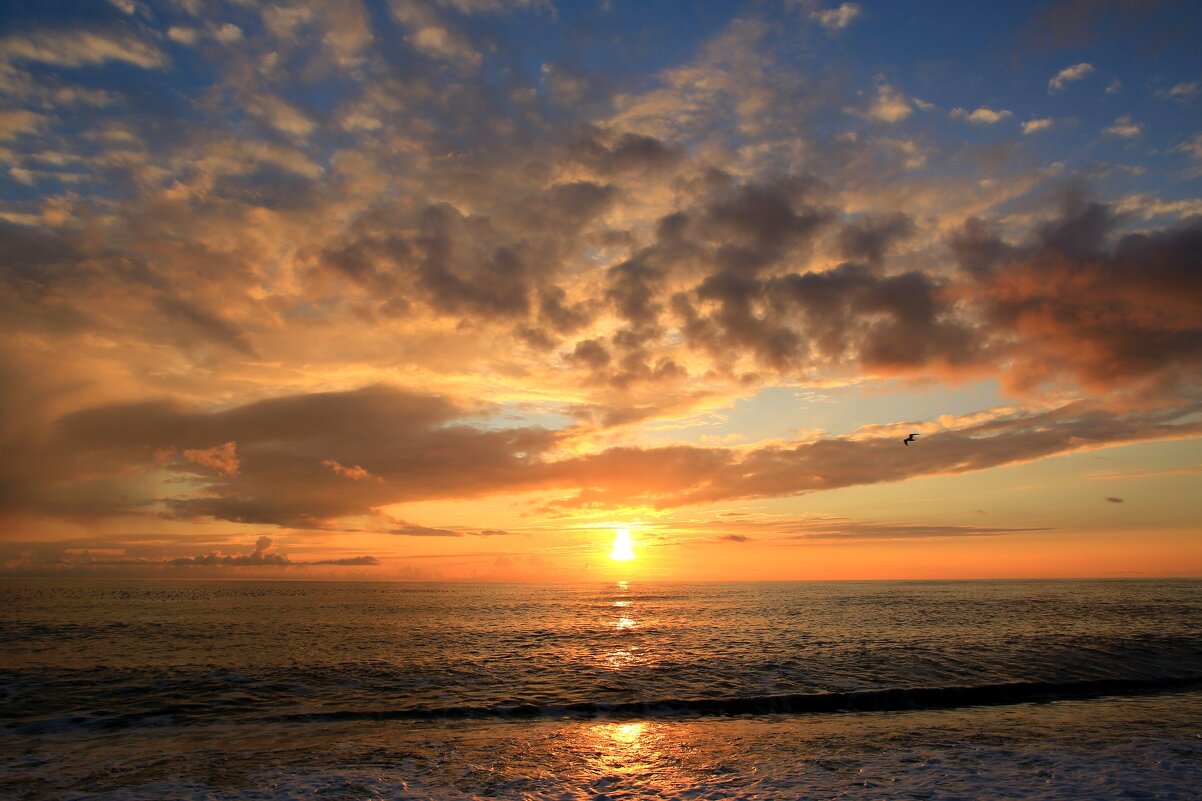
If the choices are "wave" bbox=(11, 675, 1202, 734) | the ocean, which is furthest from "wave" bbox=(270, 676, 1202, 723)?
the ocean

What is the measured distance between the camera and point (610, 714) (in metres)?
26.6

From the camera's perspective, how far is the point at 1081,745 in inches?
764

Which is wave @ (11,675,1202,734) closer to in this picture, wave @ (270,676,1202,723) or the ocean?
wave @ (270,676,1202,723)

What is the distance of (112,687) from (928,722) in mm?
38612

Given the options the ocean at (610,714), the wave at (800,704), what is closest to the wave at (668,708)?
the wave at (800,704)

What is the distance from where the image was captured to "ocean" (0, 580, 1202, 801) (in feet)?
53.2

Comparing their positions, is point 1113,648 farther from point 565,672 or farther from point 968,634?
point 565,672

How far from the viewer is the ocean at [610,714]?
16.2 m

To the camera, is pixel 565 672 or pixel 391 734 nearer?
pixel 391 734

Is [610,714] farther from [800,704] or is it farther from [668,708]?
[800,704]

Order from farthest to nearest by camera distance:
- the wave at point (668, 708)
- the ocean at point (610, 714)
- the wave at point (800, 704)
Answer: the wave at point (800, 704), the wave at point (668, 708), the ocean at point (610, 714)

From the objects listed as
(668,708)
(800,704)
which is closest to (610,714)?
(668,708)

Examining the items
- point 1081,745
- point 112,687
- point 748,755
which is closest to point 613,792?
point 748,755

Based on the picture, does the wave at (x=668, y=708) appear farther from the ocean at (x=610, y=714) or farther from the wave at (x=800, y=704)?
the ocean at (x=610, y=714)
